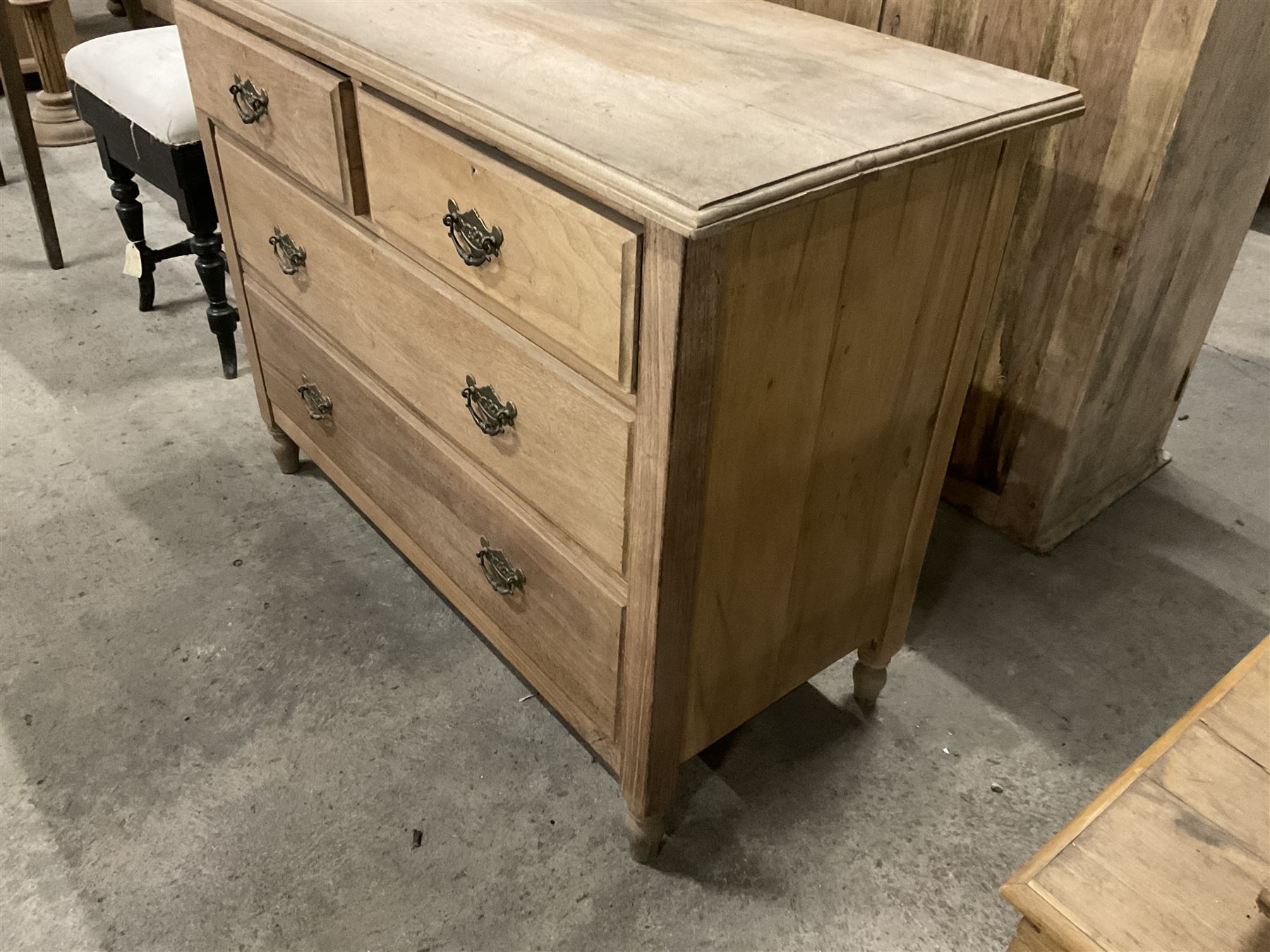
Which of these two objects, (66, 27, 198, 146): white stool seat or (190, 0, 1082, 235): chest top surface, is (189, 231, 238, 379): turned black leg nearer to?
(66, 27, 198, 146): white stool seat

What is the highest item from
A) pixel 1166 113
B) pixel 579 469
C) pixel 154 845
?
pixel 1166 113

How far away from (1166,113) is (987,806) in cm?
101

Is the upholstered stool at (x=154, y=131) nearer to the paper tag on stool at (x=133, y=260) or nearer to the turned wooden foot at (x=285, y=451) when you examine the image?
the paper tag on stool at (x=133, y=260)

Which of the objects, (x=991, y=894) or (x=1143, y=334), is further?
(x=1143, y=334)

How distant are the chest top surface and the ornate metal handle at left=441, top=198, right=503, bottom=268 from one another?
10cm

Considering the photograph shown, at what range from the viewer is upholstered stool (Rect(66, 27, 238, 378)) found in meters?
1.92

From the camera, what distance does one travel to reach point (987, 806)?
1.46 m

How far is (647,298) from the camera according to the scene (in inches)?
35.8

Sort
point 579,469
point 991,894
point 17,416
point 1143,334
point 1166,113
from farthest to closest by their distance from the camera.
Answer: point 17,416 → point 1143,334 → point 1166,113 → point 991,894 → point 579,469

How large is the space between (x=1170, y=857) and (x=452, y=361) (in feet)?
2.96

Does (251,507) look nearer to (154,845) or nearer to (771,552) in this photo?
(154,845)

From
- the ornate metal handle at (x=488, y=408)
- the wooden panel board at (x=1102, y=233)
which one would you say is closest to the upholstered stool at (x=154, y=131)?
the ornate metal handle at (x=488, y=408)

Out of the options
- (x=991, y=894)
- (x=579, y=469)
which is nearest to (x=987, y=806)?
(x=991, y=894)

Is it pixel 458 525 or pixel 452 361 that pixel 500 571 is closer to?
pixel 458 525
